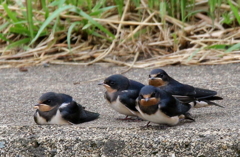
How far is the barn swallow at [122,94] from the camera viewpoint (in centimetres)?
367

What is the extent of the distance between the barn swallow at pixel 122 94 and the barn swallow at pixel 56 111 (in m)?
0.25

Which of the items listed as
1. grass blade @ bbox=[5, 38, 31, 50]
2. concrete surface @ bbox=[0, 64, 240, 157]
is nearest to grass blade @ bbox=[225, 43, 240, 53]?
concrete surface @ bbox=[0, 64, 240, 157]

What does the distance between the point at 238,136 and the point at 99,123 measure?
3.16 ft

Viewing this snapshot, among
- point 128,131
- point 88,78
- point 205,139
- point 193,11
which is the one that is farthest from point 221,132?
point 193,11

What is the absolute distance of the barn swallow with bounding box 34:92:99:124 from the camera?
11.6 ft

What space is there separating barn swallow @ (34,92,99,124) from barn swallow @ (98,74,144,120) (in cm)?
25

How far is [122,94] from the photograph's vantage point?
371 centimetres

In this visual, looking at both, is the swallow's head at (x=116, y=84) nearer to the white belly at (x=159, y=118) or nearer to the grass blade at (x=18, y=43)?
the white belly at (x=159, y=118)

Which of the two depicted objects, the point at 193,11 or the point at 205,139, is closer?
the point at 205,139

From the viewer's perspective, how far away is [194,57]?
17.9ft

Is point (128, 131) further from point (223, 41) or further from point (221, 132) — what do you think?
point (223, 41)

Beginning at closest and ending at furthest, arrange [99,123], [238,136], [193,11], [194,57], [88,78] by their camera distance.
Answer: [238,136], [99,123], [88,78], [194,57], [193,11]

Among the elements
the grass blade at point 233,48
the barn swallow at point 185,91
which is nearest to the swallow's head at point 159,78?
the barn swallow at point 185,91

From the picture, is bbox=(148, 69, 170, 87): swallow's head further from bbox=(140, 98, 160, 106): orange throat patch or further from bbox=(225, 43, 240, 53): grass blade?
bbox=(225, 43, 240, 53): grass blade
